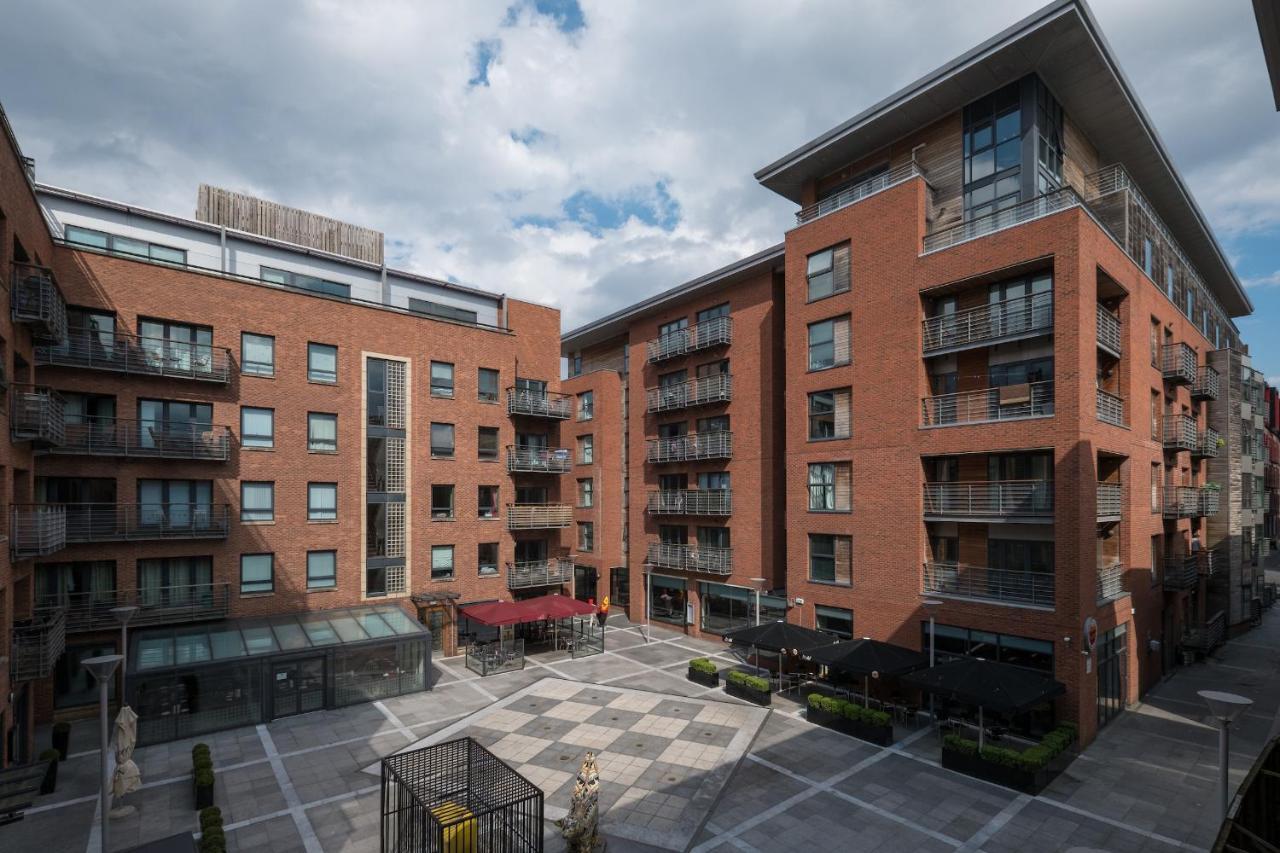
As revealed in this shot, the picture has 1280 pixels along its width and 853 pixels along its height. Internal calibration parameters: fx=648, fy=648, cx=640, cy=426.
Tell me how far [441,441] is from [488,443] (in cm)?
231

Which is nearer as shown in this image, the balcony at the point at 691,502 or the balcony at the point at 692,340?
the balcony at the point at 691,502

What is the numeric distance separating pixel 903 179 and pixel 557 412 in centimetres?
1783

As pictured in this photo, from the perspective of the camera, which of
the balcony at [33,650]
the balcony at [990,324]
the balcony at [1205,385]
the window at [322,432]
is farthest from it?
the balcony at [1205,385]

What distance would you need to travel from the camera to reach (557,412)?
104 feet

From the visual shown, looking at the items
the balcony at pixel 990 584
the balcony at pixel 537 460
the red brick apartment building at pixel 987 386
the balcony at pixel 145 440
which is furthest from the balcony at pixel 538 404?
the balcony at pixel 990 584

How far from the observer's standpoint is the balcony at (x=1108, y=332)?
20.2 m

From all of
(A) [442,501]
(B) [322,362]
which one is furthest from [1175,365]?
(B) [322,362]

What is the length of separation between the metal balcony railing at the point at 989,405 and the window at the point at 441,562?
19996mm

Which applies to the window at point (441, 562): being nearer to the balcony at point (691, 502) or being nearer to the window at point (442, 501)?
the window at point (442, 501)

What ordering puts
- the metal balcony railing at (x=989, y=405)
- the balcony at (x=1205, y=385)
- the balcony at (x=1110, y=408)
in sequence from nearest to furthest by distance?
the metal balcony railing at (x=989, y=405), the balcony at (x=1110, y=408), the balcony at (x=1205, y=385)

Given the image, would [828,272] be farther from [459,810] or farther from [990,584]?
[459,810]

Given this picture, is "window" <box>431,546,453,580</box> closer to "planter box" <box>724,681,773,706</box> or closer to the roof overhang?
"planter box" <box>724,681,773,706</box>

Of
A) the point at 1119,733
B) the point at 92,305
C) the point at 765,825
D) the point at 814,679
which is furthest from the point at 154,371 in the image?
the point at 1119,733

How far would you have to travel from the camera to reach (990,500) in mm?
19766
